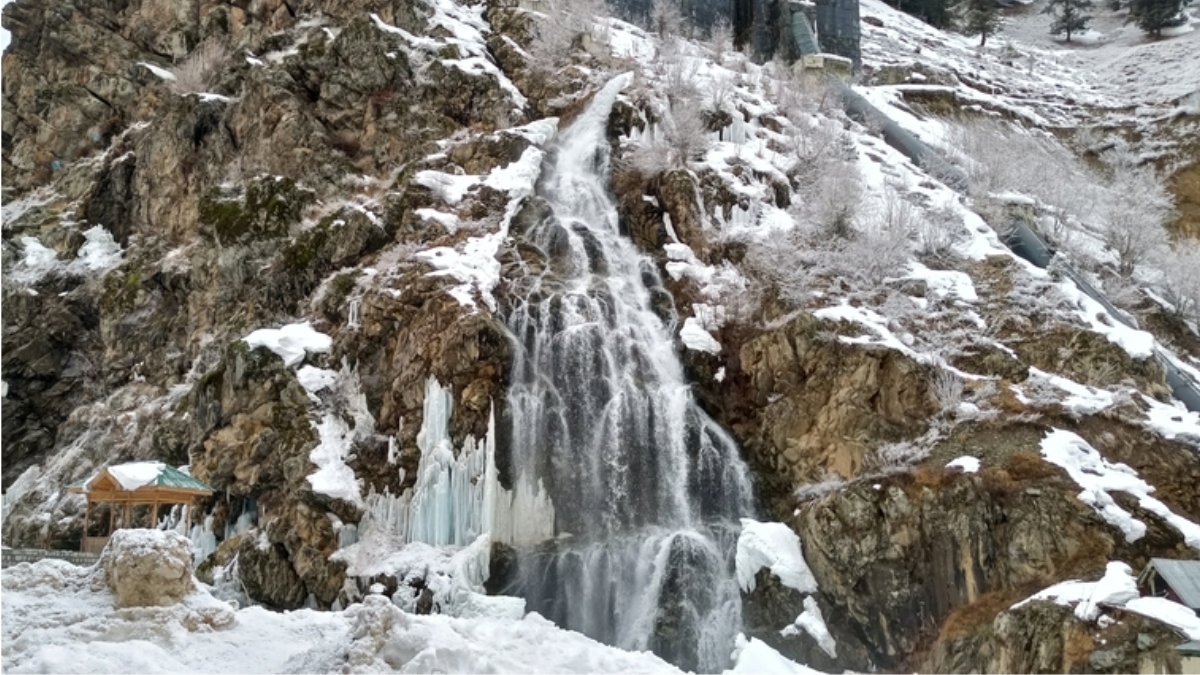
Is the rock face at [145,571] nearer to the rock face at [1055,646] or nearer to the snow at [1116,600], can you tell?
the rock face at [1055,646]

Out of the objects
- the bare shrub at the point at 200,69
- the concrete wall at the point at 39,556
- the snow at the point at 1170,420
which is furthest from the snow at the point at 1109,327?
the bare shrub at the point at 200,69

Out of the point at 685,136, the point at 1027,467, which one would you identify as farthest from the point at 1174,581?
the point at 685,136

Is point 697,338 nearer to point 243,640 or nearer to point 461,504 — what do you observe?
point 461,504

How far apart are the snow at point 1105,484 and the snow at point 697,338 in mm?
6890

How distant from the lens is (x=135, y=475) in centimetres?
1772

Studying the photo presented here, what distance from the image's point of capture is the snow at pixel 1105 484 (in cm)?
1477

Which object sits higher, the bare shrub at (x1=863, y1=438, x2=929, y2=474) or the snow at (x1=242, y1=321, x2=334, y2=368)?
the snow at (x1=242, y1=321, x2=334, y2=368)

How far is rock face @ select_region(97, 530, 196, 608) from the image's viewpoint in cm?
940

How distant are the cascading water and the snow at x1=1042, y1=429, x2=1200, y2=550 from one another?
5.56m

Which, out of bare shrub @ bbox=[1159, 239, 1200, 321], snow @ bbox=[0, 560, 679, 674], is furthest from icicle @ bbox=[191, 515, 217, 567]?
bare shrub @ bbox=[1159, 239, 1200, 321]

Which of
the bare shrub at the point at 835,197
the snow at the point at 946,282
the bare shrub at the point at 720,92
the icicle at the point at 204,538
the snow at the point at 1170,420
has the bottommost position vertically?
the icicle at the point at 204,538

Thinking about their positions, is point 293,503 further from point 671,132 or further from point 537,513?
point 671,132

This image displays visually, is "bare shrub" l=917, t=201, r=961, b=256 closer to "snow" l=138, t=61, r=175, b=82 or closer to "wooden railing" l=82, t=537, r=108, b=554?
"wooden railing" l=82, t=537, r=108, b=554

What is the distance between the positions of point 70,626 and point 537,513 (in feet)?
32.7
